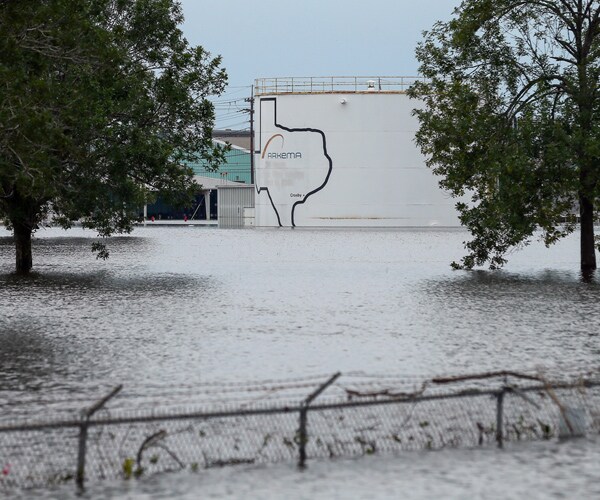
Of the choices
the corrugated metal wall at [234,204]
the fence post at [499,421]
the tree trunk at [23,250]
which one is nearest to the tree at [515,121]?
the tree trunk at [23,250]

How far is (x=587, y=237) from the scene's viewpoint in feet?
127

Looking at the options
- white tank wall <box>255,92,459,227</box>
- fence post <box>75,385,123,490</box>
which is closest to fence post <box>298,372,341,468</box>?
fence post <box>75,385,123,490</box>

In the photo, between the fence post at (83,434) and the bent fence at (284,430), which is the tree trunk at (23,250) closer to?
the bent fence at (284,430)

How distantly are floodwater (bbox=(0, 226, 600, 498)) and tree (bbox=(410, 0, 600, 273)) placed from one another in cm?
220

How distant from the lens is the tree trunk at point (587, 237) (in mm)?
37056

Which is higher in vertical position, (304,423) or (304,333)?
(304,423)

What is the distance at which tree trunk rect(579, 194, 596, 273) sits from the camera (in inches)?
1459

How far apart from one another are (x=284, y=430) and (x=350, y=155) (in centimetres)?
6674

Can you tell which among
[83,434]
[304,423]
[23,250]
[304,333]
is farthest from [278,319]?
[23,250]

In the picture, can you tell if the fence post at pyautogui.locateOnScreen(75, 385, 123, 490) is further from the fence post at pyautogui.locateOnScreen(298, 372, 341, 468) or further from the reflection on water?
the reflection on water

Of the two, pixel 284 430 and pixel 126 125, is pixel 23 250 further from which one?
pixel 284 430

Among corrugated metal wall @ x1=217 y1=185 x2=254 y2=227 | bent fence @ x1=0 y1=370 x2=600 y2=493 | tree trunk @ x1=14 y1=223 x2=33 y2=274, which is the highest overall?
corrugated metal wall @ x1=217 y1=185 x2=254 y2=227

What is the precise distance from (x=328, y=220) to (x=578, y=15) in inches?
1699

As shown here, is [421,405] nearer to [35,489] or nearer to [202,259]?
[35,489]
